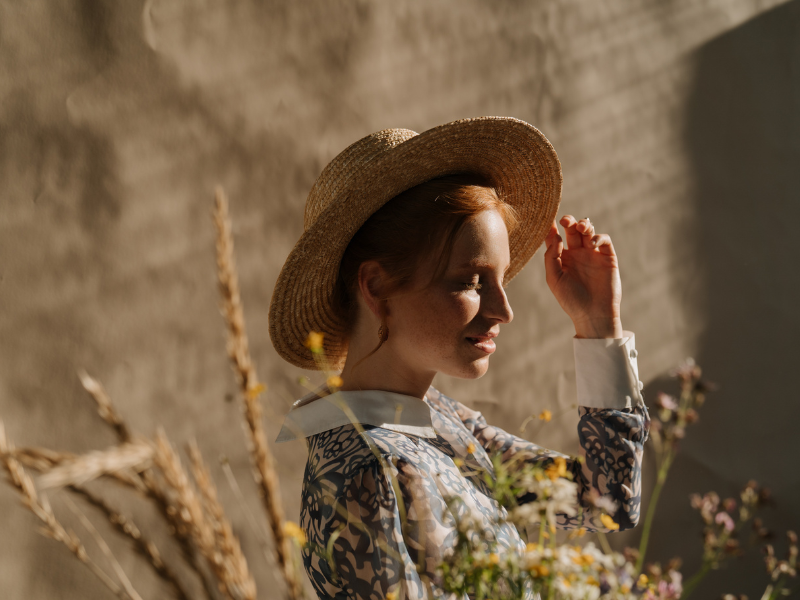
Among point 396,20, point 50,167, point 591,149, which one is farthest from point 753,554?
point 50,167

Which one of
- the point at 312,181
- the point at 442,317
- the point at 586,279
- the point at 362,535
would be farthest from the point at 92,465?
the point at 312,181

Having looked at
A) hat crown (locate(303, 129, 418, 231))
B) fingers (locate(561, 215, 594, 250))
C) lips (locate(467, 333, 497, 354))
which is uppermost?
hat crown (locate(303, 129, 418, 231))

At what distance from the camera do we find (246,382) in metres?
0.34

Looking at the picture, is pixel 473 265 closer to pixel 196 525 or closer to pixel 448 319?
pixel 448 319

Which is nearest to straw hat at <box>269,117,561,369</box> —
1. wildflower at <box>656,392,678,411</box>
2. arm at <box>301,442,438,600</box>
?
arm at <box>301,442,438,600</box>

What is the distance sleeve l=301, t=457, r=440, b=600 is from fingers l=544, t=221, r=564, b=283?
60 cm

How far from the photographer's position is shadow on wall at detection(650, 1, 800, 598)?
2.02 metres

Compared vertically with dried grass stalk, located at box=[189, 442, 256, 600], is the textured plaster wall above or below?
above

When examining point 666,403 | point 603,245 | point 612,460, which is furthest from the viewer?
point 603,245

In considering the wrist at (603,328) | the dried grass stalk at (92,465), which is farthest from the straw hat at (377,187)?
the dried grass stalk at (92,465)

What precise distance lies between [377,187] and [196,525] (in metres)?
0.61

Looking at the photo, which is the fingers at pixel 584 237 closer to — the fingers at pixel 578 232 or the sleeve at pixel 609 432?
the fingers at pixel 578 232

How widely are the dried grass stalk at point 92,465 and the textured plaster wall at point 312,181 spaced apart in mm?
1008

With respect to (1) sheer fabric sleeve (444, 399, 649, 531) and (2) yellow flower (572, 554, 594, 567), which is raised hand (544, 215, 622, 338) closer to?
(1) sheer fabric sleeve (444, 399, 649, 531)
